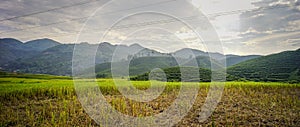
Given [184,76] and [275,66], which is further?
[275,66]

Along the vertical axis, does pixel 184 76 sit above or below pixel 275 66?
below

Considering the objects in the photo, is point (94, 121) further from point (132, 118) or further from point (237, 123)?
point (237, 123)

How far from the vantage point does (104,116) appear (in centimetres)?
905

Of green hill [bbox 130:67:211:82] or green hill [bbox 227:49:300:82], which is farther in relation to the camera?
green hill [bbox 227:49:300:82]

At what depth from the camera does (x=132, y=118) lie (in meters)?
8.97

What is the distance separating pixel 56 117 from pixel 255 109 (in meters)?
9.39

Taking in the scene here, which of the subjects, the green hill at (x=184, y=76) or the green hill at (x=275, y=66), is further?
the green hill at (x=275, y=66)

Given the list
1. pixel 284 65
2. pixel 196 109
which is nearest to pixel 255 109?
pixel 196 109

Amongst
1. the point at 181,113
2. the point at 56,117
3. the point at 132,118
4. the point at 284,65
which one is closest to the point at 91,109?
the point at 56,117

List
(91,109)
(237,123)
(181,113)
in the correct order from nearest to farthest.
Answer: (237,123), (181,113), (91,109)

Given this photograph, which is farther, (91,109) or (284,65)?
(284,65)

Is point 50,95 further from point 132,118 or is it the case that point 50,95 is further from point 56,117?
point 132,118

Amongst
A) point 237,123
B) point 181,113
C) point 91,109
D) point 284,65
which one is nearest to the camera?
point 237,123

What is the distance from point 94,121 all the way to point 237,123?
5576mm
